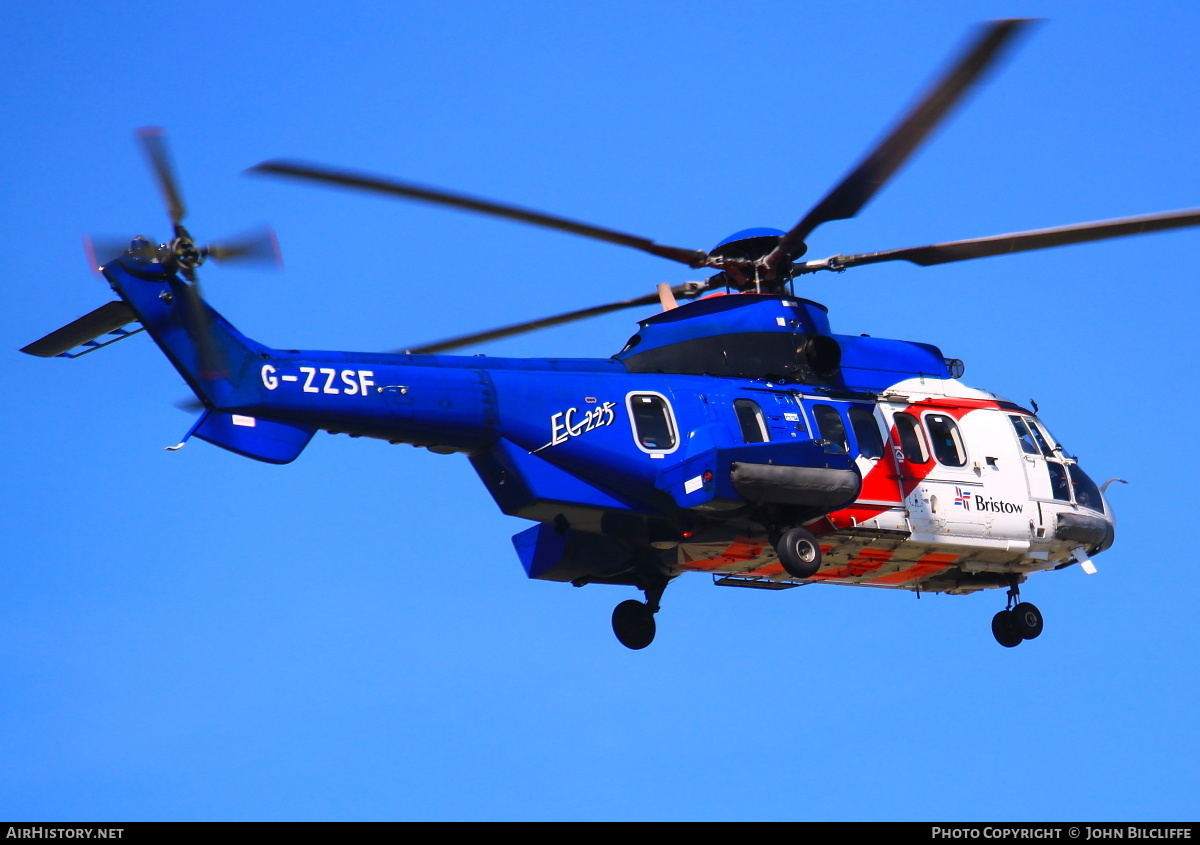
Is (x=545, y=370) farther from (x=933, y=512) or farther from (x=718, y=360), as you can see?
(x=933, y=512)

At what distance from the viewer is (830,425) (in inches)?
838

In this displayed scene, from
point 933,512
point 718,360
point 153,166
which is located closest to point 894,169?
point 718,360

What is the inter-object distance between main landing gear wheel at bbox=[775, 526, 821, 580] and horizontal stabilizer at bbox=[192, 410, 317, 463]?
593 cm

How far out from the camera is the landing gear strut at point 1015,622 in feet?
77.7

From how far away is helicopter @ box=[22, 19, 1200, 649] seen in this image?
58.9 feet

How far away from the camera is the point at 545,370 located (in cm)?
2014

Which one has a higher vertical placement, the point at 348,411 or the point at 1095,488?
the point at 1095,488

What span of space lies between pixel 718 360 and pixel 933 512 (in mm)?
3549

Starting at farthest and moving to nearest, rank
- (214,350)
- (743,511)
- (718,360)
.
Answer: (718,360)
(743,511)
(214,350)

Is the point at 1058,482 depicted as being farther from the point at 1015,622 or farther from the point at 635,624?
the point at 635,624

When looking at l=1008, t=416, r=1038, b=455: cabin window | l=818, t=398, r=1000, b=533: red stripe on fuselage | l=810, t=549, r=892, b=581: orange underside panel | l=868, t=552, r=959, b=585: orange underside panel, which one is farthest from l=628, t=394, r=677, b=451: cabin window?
l=1008, t=416, r=1038, b=455: cabin window

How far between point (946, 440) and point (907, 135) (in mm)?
6063
